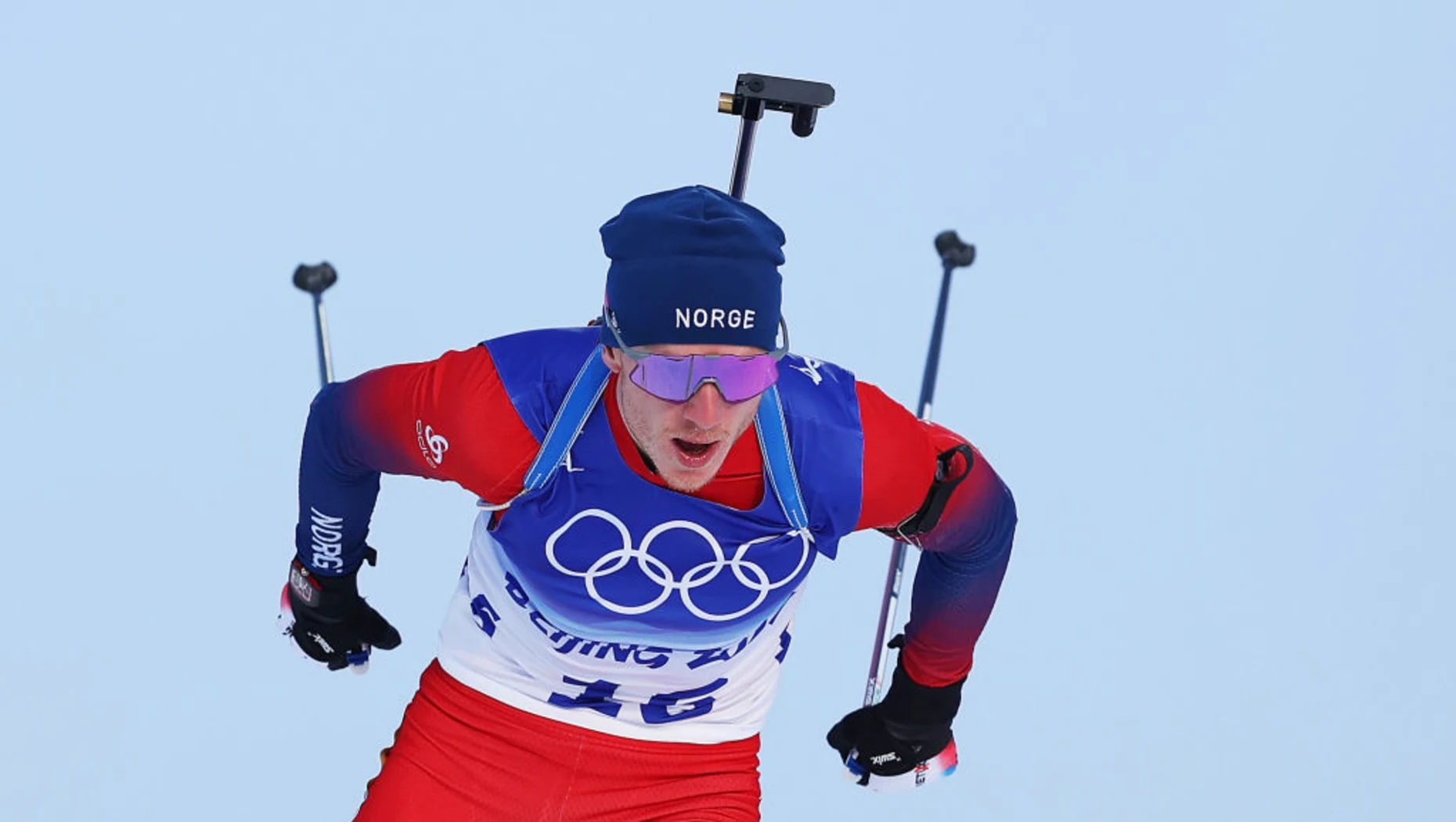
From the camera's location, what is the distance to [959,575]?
350 centimetres

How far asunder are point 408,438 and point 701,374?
57 centimetres

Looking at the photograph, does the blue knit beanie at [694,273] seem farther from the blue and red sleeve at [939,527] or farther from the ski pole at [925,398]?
the ski pole at [925,398]

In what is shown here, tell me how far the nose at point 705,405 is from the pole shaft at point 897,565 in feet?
2.98

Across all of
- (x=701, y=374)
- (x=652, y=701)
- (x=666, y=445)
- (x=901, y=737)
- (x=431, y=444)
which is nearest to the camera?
(x=701, y=374)

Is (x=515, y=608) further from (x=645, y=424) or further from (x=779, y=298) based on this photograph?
(x=779, y=298)

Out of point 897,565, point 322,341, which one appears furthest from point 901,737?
point 322,341

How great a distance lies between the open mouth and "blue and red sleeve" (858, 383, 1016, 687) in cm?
28

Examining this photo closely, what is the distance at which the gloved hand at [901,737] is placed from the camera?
371cm

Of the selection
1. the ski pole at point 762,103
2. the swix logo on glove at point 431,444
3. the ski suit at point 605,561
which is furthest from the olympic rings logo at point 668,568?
the ski pole at point 762,103

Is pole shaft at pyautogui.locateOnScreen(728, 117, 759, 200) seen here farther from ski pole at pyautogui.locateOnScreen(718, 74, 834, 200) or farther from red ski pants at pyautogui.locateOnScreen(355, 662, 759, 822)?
red ski pants at pyautogui.locateOnScreen(355, 662, 759, 822)

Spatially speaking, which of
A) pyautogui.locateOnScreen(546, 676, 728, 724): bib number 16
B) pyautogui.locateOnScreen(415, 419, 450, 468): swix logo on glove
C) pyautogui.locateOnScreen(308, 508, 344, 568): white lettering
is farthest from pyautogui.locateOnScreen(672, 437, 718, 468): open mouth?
pyautogui.locateOnScreen(308, 508, 344, 568): white lettering

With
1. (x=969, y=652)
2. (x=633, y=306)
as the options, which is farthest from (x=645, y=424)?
(x=969, y=652)

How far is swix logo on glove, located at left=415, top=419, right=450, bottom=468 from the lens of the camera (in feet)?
10.4

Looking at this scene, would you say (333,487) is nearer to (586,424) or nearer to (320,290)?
(320,290)
